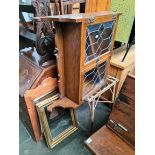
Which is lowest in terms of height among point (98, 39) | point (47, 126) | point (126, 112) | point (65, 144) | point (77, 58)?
point (65, 144)

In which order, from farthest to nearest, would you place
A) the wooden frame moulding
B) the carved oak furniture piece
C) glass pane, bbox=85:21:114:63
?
the wooden frame moulding < glass pane, bbox=85:21:114:63 < the carved oak furniture piece

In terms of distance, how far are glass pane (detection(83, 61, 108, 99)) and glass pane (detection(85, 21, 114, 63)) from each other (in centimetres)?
14

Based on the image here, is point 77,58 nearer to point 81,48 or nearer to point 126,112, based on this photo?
point 81,48

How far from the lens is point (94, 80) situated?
1350mm

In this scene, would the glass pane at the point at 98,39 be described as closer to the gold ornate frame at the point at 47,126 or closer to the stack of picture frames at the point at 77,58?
the stack of picture frames at the point at 77,58

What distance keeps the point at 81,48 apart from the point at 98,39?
0.78 feet

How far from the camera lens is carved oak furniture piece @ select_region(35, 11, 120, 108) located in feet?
3.07

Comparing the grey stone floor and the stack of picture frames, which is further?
the grey stone floor

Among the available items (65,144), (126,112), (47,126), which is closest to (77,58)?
(126,112)

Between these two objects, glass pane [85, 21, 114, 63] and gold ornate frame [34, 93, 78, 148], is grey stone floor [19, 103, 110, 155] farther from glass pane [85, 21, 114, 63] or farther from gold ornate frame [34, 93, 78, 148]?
glass pane [85, 21, 114, 63]

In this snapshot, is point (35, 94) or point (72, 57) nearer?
point (72, 57)

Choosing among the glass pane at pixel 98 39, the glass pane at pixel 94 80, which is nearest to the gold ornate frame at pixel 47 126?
the glass pane at pixel 94 80

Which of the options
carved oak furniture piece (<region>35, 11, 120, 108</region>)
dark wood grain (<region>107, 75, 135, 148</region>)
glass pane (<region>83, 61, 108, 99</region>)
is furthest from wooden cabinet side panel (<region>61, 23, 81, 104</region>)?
dark wood grain (<region>107, 75, 135, 148</region>)
